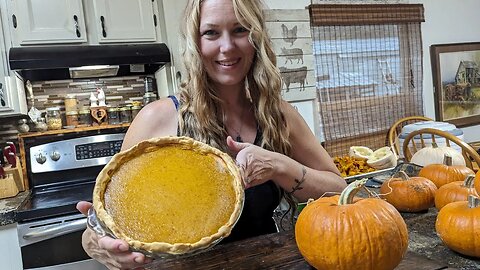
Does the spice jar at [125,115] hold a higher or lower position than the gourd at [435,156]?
higher

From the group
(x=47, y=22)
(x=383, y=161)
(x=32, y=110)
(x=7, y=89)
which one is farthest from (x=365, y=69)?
(x=7, y=89)

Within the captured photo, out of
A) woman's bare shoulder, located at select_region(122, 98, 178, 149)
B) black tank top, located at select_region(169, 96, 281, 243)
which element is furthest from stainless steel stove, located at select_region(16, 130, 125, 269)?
black tank top, located at select_region(169, 96, 281, 243)

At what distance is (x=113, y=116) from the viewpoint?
8.38ft

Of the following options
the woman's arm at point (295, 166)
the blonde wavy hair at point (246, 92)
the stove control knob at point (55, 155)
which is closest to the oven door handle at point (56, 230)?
the stove control knob at point (55, 155)

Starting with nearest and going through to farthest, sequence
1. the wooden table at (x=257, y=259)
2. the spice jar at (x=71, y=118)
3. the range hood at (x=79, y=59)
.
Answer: the wooden table at (x=257, y=259), the range hood at (x=79, y=59), the spice jar at (x=71, y=118)

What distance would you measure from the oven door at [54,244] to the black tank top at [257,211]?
1.10 m

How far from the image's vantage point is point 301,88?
3.14 meters

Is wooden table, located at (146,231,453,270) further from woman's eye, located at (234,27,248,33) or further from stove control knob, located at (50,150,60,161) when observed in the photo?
stove control knob, located at (50,150,60,161)

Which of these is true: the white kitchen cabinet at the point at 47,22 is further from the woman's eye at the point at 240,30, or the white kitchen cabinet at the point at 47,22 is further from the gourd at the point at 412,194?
the gourd at the point at 412,194

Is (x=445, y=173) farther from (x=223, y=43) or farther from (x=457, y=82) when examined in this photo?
(x=457, y=82)

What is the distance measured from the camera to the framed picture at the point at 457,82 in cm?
387

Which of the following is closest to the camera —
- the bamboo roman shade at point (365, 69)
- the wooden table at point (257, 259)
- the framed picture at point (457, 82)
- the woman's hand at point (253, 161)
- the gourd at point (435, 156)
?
the wooden table at point (257, 259)

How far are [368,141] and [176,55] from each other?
1983 millimetres

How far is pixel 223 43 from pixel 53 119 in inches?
68.5
